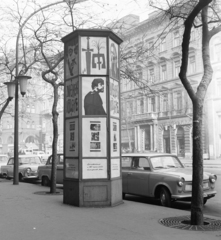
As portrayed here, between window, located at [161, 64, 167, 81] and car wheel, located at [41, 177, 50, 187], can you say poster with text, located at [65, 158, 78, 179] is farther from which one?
window, located at [161, 64, 167, 81]

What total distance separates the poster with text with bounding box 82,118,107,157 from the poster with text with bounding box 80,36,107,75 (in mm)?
1277

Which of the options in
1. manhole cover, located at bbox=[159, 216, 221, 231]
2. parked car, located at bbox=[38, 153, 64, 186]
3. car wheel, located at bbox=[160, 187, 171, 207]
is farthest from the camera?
parked car, located at bbox=[38, 153, 64, 186]

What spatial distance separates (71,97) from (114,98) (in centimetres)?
115

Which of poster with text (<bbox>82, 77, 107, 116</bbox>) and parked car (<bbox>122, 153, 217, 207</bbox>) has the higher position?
poster with text (<bbox>82, 77, 107, 116</bbox>)

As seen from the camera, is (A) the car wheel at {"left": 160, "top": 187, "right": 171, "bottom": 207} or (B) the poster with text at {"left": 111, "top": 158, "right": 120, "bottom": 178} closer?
(B) the poster with text at {"left": 111, "top": 158, "right": 120, "bottom": 178}

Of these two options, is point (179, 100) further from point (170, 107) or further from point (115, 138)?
point (115, 138)

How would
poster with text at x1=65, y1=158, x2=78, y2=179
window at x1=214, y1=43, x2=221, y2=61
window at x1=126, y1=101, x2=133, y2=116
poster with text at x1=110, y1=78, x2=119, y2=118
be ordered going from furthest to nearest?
window at x1=126, y1=101, x2=133, y2=116 → window at x1=214, y1=43, x2=221, y2=61 → poster with text at x1=110, y1=78, x2=119, y2=118 → poster with text at x1=65, y1=158, x2=78, y2=179

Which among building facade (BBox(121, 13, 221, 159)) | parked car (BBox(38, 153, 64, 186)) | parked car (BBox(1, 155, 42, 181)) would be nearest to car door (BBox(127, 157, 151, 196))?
parked car (BBox(38, 153, 64, 186))

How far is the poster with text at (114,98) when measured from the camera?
9445 mm

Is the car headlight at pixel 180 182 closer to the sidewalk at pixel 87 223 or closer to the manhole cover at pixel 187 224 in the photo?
the sidewalk at pixel 87 223

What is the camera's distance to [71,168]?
9.37 meters

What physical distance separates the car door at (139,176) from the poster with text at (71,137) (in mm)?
2557

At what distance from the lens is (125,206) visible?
9086 millimetres

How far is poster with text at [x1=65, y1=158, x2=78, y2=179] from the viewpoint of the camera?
9.18 meters
